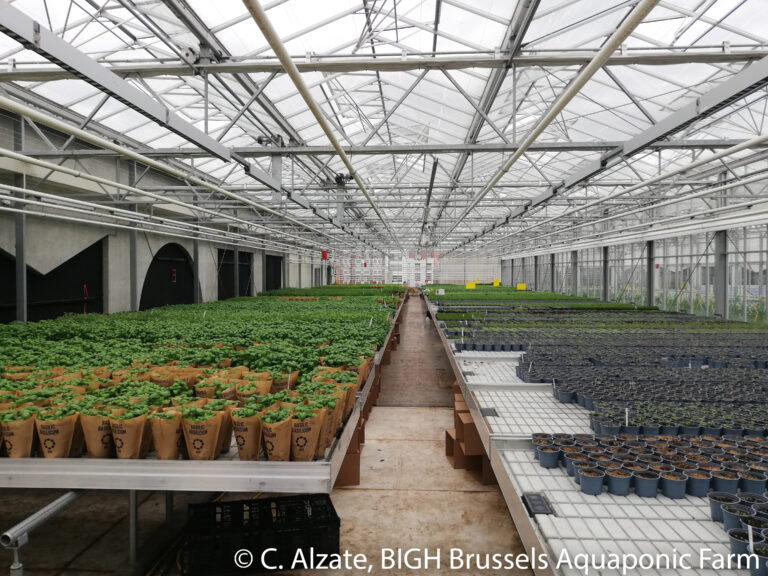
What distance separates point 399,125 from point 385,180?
720 cm

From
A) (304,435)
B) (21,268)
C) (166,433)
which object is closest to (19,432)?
(166,433)

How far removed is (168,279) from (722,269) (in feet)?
61.6

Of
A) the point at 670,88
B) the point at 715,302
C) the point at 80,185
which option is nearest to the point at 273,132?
the point at 80,185

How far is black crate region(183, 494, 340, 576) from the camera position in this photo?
310 cm

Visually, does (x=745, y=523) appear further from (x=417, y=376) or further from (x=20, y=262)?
(x=20, y=262)

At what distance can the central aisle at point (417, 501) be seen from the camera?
12.0 feet

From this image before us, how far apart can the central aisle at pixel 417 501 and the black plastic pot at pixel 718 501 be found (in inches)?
65.7

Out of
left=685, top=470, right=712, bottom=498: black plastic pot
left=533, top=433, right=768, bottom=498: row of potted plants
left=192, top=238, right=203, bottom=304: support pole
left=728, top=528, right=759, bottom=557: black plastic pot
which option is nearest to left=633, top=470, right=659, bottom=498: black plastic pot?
left=533, top=433, right=768, bottom=498: row of potted plants

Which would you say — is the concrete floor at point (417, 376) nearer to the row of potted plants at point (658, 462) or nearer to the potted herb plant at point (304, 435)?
the row of potted plants at point (658, 462)

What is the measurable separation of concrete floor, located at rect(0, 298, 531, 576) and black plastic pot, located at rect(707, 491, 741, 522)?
1.69 metres

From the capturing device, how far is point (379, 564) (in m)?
3.42

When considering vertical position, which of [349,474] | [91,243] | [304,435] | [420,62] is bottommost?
[349,474]

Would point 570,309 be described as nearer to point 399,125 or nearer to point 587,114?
point 587,114

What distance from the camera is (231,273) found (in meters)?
24.1
